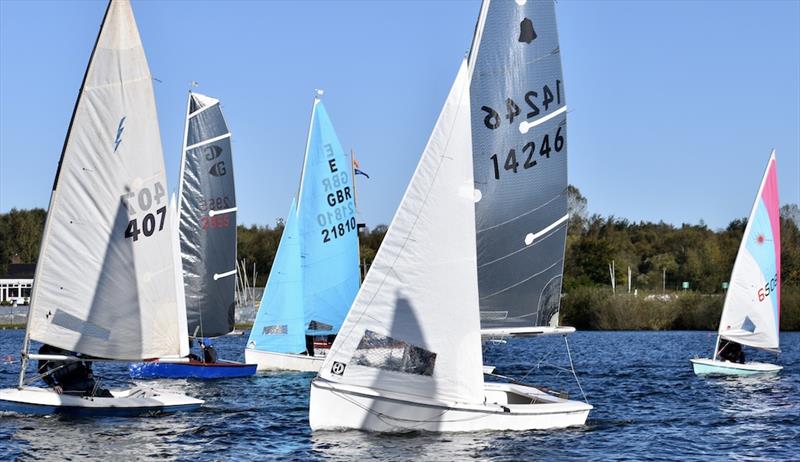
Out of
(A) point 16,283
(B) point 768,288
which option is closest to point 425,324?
(B) point 768,288

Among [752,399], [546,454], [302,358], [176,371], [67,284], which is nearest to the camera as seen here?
[546,454]

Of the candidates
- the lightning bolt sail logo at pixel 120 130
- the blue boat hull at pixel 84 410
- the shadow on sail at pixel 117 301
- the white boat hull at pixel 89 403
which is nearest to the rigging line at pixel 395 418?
the white boat hull at pixel 89 403

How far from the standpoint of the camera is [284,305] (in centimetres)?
3550

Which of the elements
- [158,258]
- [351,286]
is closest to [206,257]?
[351,286]

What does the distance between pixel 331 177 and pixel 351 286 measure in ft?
11.3

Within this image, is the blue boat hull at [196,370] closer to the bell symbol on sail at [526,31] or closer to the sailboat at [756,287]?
the sailboat at [756,287]

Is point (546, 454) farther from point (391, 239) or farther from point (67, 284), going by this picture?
point (67, 284)

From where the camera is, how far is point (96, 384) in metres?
22.6

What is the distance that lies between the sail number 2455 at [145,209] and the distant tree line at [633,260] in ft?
133

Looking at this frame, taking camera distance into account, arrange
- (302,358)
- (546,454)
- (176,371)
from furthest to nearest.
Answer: (302,358) < (176,371) < (546,454)

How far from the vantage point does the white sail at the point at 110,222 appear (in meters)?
21.7

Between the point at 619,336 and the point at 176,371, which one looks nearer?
the point at 176,371

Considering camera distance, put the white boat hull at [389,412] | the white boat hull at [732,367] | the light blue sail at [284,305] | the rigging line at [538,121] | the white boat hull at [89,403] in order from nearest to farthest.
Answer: the white boat hull at [389,412] → the white boat hull at [89,403] → the rigging line at [538,121] → the light blue sail at [284,305] → the white boat hull at [732,367]

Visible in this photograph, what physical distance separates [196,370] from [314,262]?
17.4 feet
